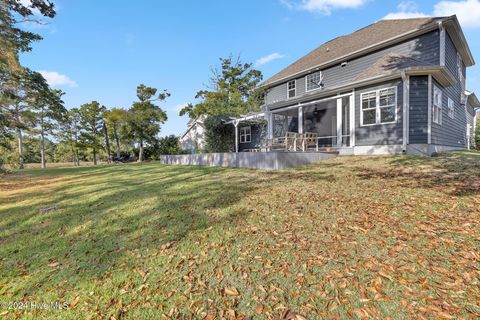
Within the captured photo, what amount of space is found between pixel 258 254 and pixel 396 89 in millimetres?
10569

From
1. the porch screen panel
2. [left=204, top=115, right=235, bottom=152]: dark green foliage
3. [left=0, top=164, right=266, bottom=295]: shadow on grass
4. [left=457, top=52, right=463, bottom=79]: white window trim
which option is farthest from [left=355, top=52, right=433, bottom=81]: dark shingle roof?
[left=204, top=115, right=235, bottom=152]: dark green foliage

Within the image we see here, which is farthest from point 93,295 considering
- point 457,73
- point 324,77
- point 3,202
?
point 457,73

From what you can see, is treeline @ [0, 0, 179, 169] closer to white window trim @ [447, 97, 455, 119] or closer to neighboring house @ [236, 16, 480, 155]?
neighboring house @ [236, 16, 480, 155]

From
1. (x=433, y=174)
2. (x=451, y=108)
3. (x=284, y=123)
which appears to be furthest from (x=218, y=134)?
(x=451, y=108)

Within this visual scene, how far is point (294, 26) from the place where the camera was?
14.9m

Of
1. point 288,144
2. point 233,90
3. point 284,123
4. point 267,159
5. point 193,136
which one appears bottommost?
point 267,159

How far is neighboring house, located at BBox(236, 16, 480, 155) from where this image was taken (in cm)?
936

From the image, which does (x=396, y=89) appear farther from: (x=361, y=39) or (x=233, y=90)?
(x=233, y=90)

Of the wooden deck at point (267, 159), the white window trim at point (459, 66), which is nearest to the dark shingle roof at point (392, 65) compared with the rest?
the wooden deck at point (267, 159)

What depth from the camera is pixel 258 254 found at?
3064mm

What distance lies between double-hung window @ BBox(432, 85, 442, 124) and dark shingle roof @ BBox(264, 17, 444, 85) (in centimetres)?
322

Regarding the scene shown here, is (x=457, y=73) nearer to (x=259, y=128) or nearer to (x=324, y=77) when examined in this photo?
(x=324, y=77)

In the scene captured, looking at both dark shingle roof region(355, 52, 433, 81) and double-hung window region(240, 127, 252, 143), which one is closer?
dark shingle roof region(355, 52, 433, 81)

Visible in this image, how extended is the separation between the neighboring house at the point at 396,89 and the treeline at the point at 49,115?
1365cm
